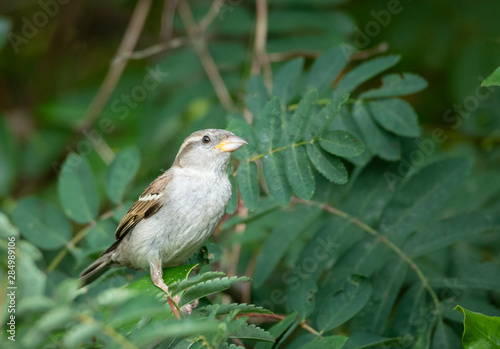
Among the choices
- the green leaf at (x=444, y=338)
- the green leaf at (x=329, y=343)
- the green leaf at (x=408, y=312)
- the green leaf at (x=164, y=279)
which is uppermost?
the green leaf at (x=164, y=279)

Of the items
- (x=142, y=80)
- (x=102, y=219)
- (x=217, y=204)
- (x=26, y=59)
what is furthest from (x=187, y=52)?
(x=26, y=59)

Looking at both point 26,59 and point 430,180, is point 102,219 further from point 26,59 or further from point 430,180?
point 26,59

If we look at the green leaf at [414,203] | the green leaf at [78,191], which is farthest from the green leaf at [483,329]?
the green leaf at [78,191]

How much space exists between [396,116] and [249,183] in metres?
0.95

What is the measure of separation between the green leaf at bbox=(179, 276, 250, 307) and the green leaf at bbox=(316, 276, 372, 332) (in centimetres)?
79

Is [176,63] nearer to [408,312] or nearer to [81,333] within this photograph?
[408,312]

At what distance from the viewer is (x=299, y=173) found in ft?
9.45

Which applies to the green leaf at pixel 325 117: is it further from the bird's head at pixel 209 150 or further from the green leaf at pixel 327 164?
the bird's head at pixel 209 150

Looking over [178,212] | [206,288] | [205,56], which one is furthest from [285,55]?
[206,288]

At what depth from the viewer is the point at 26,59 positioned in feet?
21.9

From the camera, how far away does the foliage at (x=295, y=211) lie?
215 centimetres

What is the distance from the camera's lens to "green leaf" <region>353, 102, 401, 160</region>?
3221mm

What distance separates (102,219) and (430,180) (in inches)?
77.2

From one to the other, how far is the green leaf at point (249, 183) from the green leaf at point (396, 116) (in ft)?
2.64
